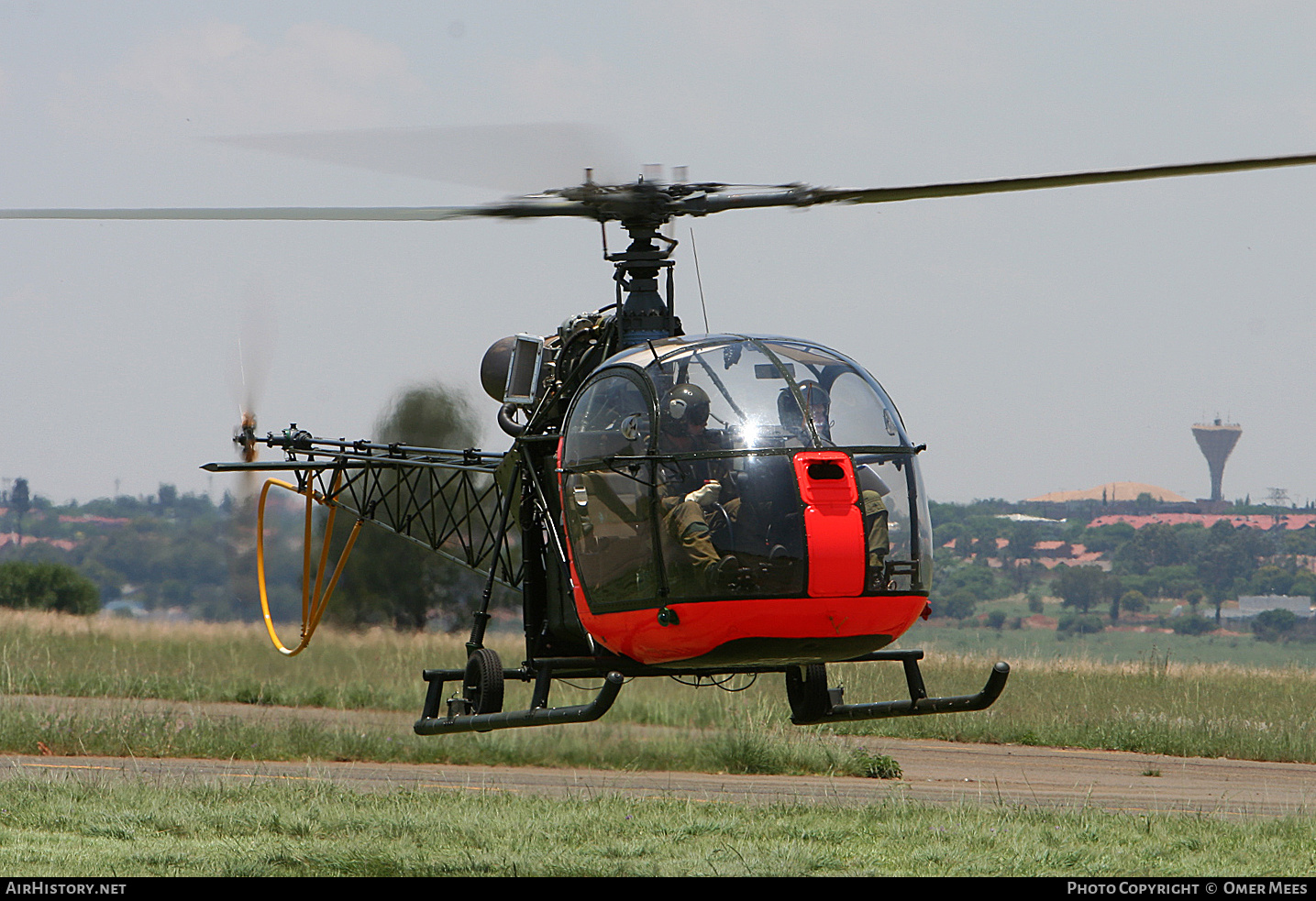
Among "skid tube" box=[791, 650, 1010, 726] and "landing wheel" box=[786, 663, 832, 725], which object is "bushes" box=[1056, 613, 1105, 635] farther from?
"skid tube" box=[791, 650, 1010, 726]

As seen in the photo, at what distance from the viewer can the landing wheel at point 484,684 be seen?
29.2ft

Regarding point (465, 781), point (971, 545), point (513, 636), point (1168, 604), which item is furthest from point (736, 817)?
point (1168, 604)

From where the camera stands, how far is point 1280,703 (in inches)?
907

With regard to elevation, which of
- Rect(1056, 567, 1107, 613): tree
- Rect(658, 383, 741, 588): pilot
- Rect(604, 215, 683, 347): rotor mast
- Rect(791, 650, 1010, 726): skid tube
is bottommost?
Rect(1056, 567, 1107, 613): tree

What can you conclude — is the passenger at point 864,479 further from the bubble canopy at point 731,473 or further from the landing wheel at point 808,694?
the landing wheel at point 808,694

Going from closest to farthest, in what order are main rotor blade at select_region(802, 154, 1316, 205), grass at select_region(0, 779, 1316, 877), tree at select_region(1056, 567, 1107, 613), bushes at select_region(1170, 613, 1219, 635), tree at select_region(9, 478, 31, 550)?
main rotor blade at select_region(802, 154, 1316, 205) < grass at select_region(0, 779, 1316, 877) < tree at select_region(9, 478, 31, 550) < bushes at select_region(1170, 613, 1219, 635) < tree at select_region(1056, 567, 1107, 613)

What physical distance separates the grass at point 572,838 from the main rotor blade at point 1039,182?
451 centimetres

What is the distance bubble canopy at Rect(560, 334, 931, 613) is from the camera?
298 inches

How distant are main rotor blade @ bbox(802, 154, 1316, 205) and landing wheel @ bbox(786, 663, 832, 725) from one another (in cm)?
302

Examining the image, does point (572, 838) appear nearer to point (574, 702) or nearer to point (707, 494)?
point (707, 494)

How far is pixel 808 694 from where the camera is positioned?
30.2 ft

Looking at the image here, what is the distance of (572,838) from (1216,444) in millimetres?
93127

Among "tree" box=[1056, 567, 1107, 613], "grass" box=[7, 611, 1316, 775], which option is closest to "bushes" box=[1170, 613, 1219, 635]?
"tree" box=[1056, 567, 1107, 613]
